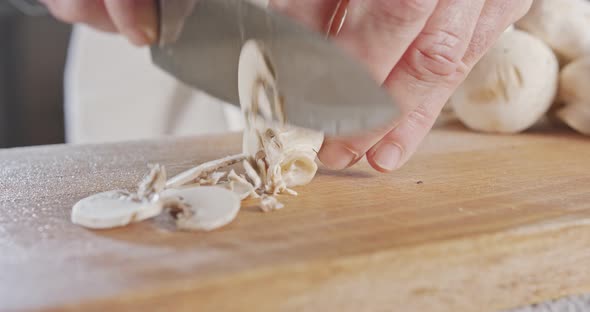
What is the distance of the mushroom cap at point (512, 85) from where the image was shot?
1679mm

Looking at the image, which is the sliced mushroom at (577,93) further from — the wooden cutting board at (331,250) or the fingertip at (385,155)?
the fingertip at (385,155)

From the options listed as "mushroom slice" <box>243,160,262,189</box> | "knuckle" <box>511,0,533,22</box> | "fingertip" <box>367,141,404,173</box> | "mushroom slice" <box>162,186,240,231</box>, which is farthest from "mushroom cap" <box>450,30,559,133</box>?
"mushroom slice" <box>162,186,240,231</box>

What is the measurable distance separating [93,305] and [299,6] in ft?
1.90

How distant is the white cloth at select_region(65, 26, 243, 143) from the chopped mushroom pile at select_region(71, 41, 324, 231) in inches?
52.6

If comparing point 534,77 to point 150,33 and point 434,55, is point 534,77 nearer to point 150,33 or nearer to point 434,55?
point 434,55

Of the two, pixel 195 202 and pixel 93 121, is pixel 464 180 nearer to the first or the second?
pixel 195 202

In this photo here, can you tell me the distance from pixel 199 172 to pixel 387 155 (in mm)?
387

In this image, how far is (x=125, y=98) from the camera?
2.72 metres

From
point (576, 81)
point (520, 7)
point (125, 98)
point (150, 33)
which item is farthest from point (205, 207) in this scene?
point (125, 98)

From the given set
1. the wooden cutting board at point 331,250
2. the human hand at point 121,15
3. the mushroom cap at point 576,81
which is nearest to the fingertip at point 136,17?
the human hand at point 121,15

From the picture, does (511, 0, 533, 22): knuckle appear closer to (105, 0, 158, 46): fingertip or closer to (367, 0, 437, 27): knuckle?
(367, 0, 437, 27): knuckle

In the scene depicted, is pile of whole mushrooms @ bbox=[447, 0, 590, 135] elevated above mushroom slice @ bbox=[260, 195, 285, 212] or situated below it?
below

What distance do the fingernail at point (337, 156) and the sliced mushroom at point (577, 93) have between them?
A: 2.84ft

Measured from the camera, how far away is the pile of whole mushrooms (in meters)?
1.68
